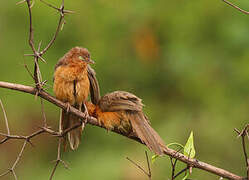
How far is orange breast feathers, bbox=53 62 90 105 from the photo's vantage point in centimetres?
452

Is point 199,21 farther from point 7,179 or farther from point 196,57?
point 7,179

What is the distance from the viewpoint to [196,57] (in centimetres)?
737

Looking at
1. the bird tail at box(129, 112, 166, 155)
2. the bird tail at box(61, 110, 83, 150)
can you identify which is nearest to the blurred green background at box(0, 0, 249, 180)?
the bird tail at box(61, 110, 83, 150)

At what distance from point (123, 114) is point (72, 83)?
0.55m

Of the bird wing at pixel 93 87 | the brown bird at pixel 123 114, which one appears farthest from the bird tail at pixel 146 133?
the bird wing at pixel 93 87

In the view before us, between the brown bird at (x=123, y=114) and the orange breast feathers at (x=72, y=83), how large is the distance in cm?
17

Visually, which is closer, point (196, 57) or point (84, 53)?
point (84, 53)

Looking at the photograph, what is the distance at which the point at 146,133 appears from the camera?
3912 mm

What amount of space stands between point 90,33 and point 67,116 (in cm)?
352

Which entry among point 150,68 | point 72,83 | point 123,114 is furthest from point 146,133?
point 150,68

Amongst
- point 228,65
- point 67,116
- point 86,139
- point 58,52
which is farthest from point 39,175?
point 228,65

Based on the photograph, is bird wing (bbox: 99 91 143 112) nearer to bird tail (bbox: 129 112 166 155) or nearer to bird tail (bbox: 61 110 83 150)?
bird tail (bbox: 129 112 166 155)

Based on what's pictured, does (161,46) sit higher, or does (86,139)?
(161,46)

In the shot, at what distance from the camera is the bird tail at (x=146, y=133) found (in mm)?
3673
